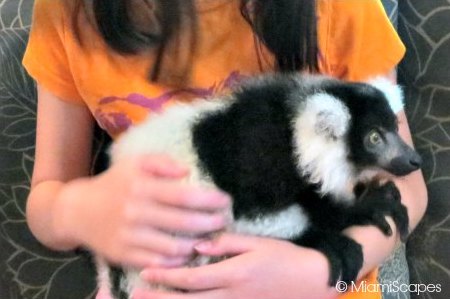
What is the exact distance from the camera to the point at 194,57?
0.83 metres

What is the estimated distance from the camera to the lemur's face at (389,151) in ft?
2.17

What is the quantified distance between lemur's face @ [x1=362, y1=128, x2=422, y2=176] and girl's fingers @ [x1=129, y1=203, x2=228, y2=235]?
15 cm

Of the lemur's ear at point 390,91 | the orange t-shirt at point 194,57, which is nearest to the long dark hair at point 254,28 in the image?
the orange t-shirt at point 194,57

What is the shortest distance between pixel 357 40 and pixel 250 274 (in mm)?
319

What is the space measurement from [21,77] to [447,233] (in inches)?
25.8

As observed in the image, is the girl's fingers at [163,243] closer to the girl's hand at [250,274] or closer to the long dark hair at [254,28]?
the girl's hand at [250,274]

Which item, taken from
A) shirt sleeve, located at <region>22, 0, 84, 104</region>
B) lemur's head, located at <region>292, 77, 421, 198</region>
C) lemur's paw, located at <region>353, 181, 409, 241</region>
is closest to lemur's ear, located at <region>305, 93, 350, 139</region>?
lemur's head, located at <region>292, 77, 421, 198</region>

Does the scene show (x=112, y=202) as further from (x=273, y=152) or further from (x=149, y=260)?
→ (x=273, y=152)

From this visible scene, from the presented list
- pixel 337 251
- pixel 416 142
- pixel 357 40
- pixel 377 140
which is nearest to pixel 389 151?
pixel 377 140

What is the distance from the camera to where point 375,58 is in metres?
0.85

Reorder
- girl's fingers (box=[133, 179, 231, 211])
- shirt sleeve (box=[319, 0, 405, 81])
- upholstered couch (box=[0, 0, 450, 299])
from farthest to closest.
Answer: upholstered couch (box=[0, 0, 450, 299]) < shirt sleeve (box=[319, 0, 405, 81]) < girl's fingers (box=[133, 179, 231, 211])

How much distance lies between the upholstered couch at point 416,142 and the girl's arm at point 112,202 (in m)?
0.15

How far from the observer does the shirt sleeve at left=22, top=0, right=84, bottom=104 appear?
2.82ft

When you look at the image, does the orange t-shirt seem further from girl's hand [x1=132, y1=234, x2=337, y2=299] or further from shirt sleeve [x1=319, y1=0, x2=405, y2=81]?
girl's hand [x1=132, y1=234, x2=337, y2=299]
